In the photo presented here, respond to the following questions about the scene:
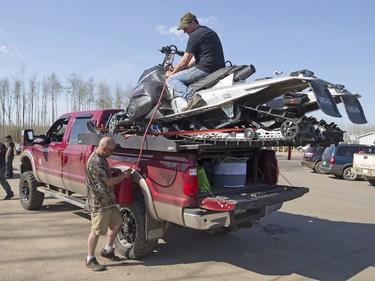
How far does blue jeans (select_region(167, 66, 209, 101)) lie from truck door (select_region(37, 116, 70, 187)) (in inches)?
121

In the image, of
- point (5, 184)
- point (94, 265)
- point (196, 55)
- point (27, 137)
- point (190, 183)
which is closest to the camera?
point (190, 183)

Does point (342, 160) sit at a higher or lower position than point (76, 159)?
lower

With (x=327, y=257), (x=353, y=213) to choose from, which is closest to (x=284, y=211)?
(x=353, y=213)

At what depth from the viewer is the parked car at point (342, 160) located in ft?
58.0

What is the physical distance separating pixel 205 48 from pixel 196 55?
0.16 m

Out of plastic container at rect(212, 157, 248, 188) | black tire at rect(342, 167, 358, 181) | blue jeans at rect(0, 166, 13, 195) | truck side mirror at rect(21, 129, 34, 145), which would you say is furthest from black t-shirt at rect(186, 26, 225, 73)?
black tire at rect(342, 167, 358, 181)

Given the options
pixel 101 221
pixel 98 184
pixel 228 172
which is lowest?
→ pixel 101 221

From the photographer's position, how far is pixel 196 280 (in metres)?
4.61

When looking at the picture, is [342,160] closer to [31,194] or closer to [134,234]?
[31,194]

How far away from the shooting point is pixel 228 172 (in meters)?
5.34

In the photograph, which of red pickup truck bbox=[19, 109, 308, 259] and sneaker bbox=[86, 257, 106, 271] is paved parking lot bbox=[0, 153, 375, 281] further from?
red pickup truck bbox=[19, 109, 308, 259]

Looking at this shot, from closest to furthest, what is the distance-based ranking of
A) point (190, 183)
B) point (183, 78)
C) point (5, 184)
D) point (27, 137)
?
point (190, 183), point (183, 78), point (27, 137), point (5, 184)

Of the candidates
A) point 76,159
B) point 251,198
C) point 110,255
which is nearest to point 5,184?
point 76,159

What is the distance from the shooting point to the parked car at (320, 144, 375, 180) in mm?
17688
